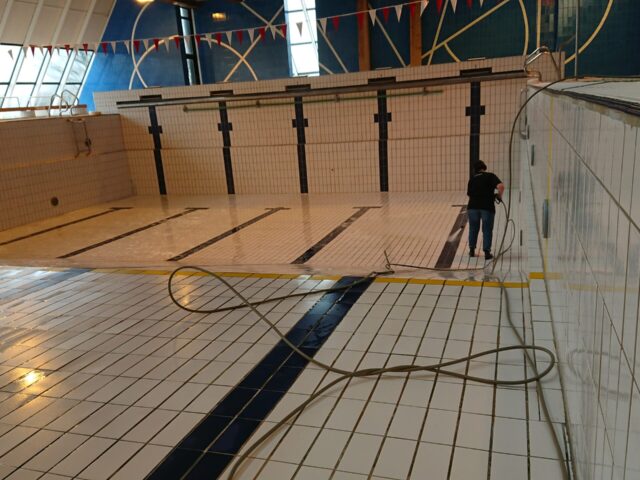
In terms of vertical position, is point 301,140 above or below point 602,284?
below

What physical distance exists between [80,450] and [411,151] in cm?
860

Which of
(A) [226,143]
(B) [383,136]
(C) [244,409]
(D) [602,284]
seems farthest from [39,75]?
(D) [602,284]

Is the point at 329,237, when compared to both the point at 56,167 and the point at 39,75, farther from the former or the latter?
the point at 39,75

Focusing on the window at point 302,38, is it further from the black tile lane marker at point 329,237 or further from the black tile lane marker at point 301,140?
the black tile lane marker at point 329,237

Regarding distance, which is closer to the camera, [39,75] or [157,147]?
[157,147]

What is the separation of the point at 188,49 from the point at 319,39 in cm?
438

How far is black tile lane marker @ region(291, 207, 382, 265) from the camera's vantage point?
6.10 m

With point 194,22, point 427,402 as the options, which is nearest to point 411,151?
point 427,402

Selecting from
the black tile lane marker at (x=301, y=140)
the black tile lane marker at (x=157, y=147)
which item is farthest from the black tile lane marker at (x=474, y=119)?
the black tile lane marker at (x=157, y=147)

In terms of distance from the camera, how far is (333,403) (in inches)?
104

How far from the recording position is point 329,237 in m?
7.11

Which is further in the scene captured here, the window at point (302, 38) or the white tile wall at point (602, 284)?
the window at point (302, 38)

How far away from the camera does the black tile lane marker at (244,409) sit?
2.26 metres

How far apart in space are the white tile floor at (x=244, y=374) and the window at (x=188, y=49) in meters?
12.6
